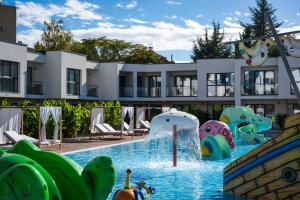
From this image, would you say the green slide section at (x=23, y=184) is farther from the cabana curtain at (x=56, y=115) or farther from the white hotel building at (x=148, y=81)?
the white hotel building at (x=148, y=81)

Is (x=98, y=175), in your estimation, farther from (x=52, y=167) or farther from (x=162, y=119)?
(x=162, y=119)

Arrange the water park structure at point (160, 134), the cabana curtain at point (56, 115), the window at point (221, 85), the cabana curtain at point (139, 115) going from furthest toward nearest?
1. the window at point (221, 85)
2. the cabana curtain at point (139, 115)
3. the cabana curtain at point (56, 115)
4. the water park structure at point (160, 134)

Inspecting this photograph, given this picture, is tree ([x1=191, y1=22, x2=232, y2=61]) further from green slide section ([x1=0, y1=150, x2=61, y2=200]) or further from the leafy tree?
green slide section ([x1=0, y1=150, x2=61, y2=200])

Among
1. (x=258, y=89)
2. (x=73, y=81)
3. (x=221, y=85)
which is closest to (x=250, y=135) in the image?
(x=258, y=89)

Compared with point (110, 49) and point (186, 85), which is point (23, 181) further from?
point (110, 49)

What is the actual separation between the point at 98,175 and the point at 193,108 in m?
30.1

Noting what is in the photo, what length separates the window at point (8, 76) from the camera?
89.0 feet

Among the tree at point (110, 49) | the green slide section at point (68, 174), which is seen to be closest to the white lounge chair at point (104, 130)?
the green slide section at point (68, 174)

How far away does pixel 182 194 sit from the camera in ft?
32.3

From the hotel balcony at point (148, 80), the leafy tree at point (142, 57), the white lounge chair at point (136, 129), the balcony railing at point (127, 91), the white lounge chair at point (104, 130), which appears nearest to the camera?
the white lounge chair at point (104, 130)

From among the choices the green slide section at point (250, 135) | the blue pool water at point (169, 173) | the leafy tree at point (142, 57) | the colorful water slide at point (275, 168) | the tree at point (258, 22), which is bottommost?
the blue pool water at point (169, 173)

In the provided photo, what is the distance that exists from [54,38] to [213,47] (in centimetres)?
1895

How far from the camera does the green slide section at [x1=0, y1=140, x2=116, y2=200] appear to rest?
5.57 metres

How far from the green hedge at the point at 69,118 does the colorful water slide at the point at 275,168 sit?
11.7 metres
